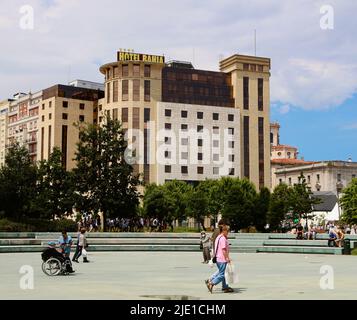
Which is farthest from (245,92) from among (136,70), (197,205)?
(197,205)

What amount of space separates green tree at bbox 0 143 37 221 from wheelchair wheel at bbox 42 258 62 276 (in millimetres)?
25995

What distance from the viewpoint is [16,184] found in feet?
147

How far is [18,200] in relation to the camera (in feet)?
147

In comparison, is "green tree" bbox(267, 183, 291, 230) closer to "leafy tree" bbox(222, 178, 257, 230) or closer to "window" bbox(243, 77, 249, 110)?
"leafy tree" bbox(222, 178, 257, 230)

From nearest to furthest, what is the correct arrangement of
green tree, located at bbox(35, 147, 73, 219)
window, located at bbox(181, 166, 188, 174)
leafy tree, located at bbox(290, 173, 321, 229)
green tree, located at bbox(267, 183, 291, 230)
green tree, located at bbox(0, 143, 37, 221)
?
1. green tree, located at bbox(0, 143, 37, 221)
2. green tree, located at bbox(35, 147, 73, 219)
3. green tree, located at bbox(267, 183, 291, 230)
4. leafy tree, located at bbox(290, 173, 321, 229)
5. window, located at bbox(181, 166, 188, 174)

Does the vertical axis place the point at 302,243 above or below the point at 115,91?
below

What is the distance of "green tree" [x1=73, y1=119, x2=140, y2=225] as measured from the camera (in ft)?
154

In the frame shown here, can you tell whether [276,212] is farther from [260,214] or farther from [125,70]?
[125,70]

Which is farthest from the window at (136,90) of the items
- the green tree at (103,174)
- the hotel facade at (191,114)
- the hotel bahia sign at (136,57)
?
the green tree at (103,174)

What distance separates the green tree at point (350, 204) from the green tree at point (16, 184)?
42.5 meters

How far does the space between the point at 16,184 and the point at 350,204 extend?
48.4 metres

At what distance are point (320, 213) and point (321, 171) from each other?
1944 cm

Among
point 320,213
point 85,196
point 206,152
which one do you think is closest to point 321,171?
point 320,213

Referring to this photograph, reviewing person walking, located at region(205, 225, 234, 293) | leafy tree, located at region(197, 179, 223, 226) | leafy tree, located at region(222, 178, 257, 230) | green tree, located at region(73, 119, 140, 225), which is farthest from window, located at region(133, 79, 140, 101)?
person walking, located at region(205, 225, 234, 293)
